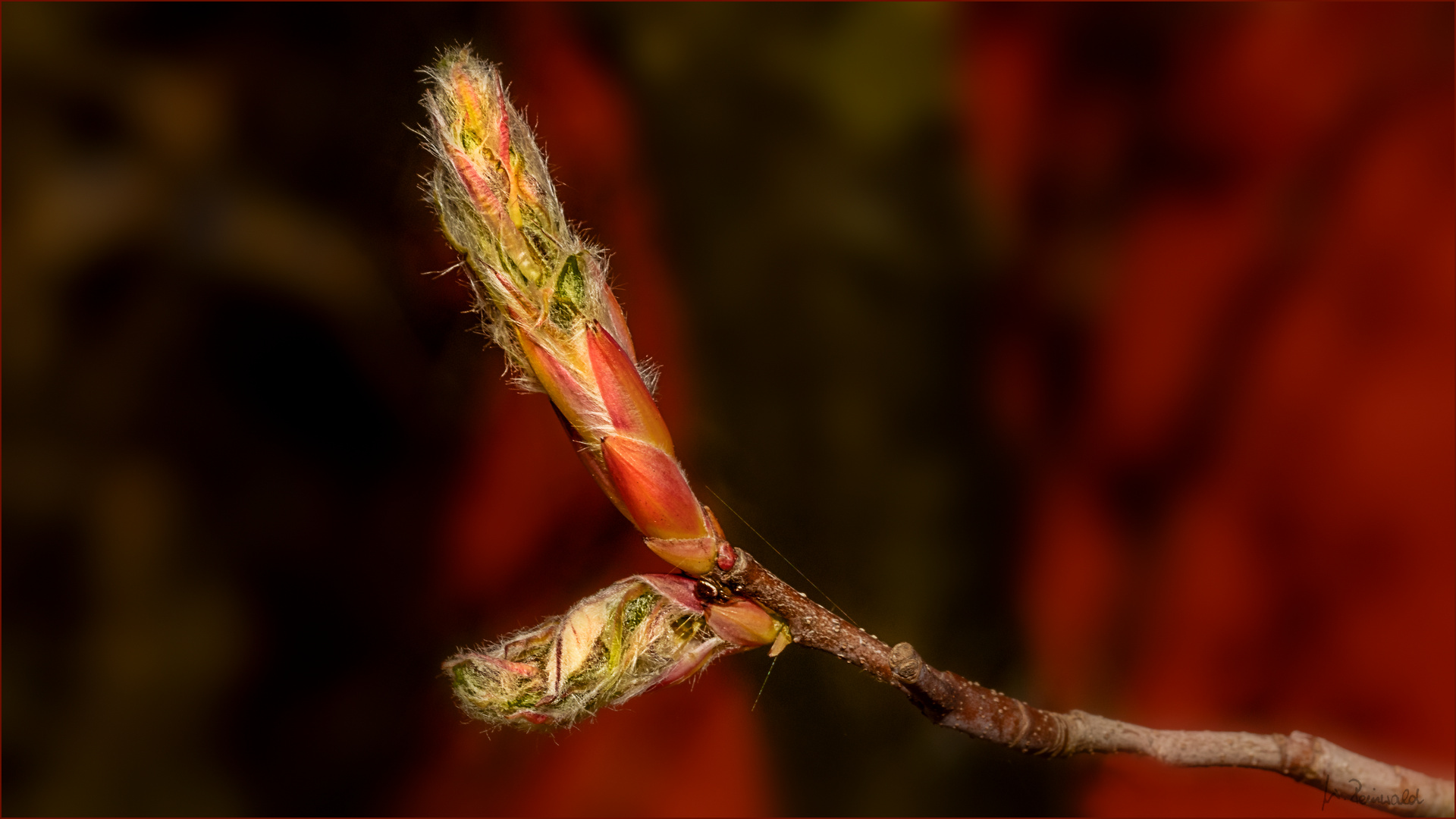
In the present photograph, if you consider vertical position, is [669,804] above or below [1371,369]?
below

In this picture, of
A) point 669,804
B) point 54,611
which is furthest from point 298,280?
point 669,804

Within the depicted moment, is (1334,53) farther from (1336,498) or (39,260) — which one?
(39,260)

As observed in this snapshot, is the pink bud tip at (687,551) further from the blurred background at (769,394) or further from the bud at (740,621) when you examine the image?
the blurred background at (769,394)

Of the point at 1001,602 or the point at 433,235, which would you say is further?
the point at 1001,602

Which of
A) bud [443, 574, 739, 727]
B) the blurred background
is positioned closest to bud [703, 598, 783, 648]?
bud [443, 574, 739, 727]
